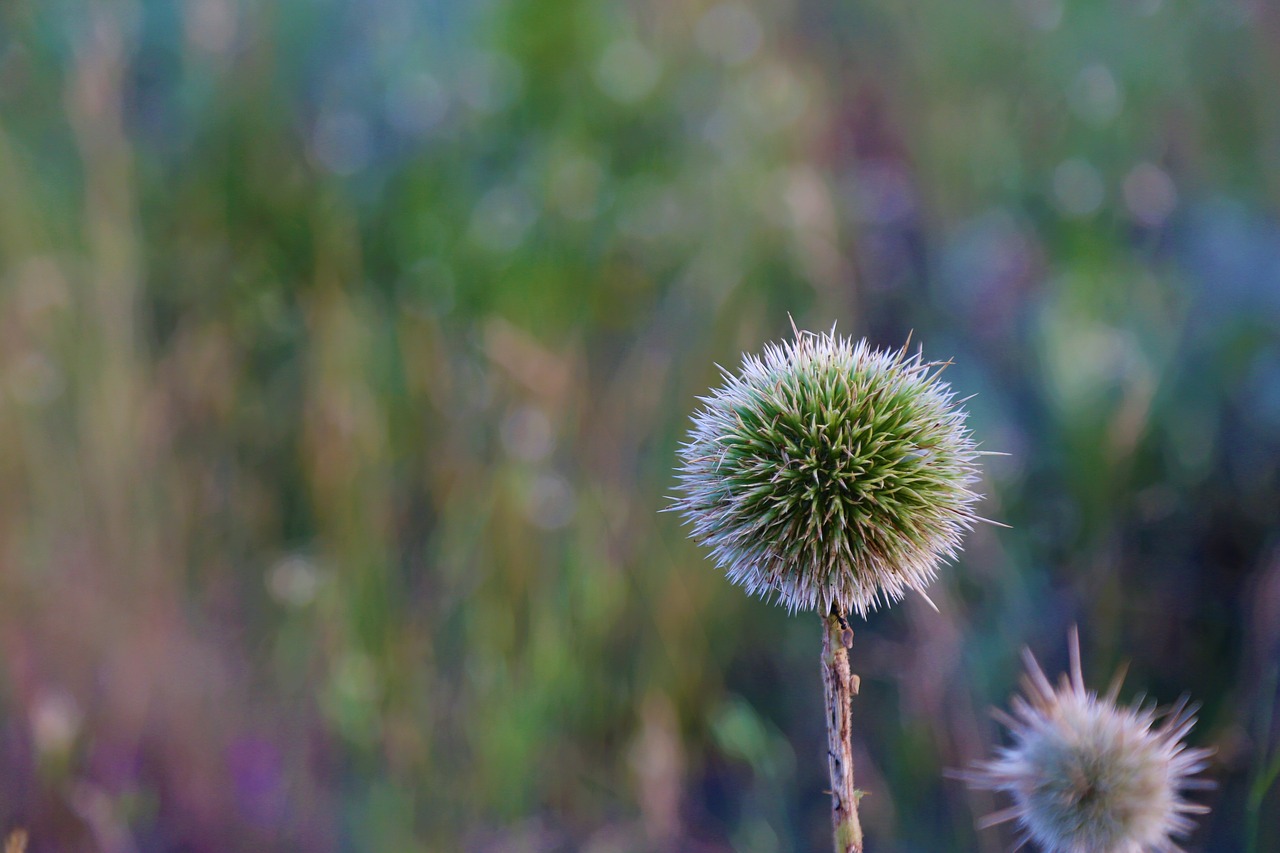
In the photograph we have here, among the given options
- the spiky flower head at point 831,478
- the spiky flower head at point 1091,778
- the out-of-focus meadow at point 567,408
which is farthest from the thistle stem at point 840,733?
the out-of-focus meadow at point 567,408

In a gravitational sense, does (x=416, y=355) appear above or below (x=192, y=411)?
above

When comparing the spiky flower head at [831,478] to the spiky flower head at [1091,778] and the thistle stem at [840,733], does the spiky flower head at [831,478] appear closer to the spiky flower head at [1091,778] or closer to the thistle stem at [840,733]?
the thistle stem at [840,733]

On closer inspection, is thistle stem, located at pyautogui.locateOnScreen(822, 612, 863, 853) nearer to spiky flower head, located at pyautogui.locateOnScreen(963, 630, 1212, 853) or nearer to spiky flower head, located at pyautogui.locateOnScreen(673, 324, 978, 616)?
spiky flower head, located at pyautogui.locateOnScreen(673, 324, 978, 616)

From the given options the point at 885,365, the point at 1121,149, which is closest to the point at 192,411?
the point at 885,365

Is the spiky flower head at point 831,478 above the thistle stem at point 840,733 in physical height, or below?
above

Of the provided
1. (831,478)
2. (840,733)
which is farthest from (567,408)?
(840,733)

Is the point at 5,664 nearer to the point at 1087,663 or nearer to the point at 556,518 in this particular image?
the point at 556,518

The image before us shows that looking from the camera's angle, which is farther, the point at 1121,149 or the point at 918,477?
the point at 1121,149

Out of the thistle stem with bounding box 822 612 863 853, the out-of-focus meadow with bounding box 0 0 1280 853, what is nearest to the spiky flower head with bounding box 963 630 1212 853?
the thistle stem with bounding box 822 612 863 853
